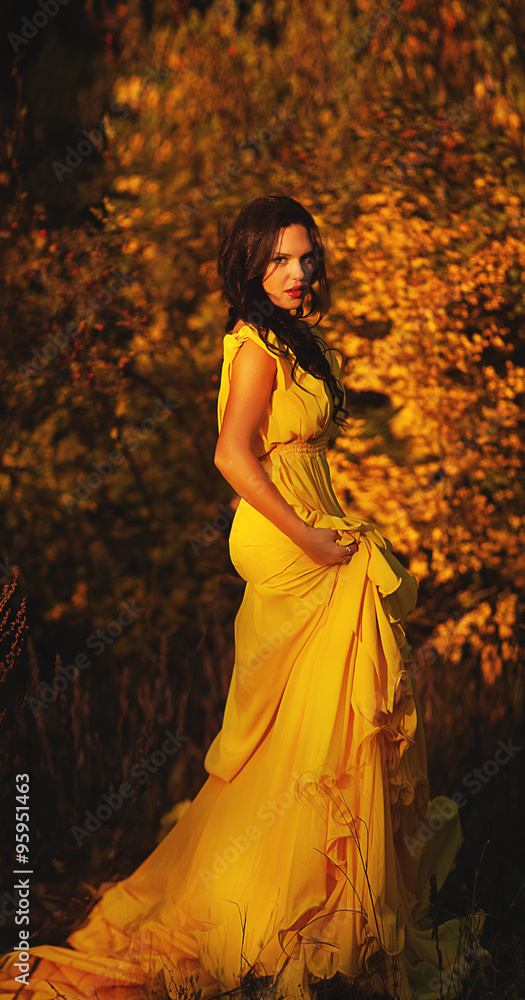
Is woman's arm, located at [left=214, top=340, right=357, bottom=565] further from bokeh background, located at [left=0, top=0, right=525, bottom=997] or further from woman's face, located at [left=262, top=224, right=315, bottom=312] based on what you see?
bokeh background, located at [left=0, top=0, right=525, bottom=997]

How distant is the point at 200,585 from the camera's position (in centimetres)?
475

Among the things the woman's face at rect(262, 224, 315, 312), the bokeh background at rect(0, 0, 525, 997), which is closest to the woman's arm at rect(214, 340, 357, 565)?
the woman's face at rect(262, 224, 315, 312)

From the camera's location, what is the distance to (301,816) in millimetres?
1882

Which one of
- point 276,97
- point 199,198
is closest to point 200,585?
point 199,198

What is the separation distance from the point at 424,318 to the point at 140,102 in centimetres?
215

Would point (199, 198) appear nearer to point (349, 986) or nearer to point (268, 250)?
point (268, 250)

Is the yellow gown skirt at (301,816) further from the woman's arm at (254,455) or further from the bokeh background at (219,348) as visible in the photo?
the bokeh background at (219,348)

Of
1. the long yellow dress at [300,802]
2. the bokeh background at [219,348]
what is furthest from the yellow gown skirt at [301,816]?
the bokeh background at [219,348]

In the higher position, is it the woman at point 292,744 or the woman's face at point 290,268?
the woman's face at point 290,268

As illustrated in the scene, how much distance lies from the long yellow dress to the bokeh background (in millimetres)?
953

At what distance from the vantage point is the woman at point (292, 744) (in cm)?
186

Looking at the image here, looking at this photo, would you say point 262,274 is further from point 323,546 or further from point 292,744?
point 292,744

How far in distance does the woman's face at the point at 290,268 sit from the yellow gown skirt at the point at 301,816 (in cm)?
32

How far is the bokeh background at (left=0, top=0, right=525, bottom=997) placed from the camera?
3686 millimetres
